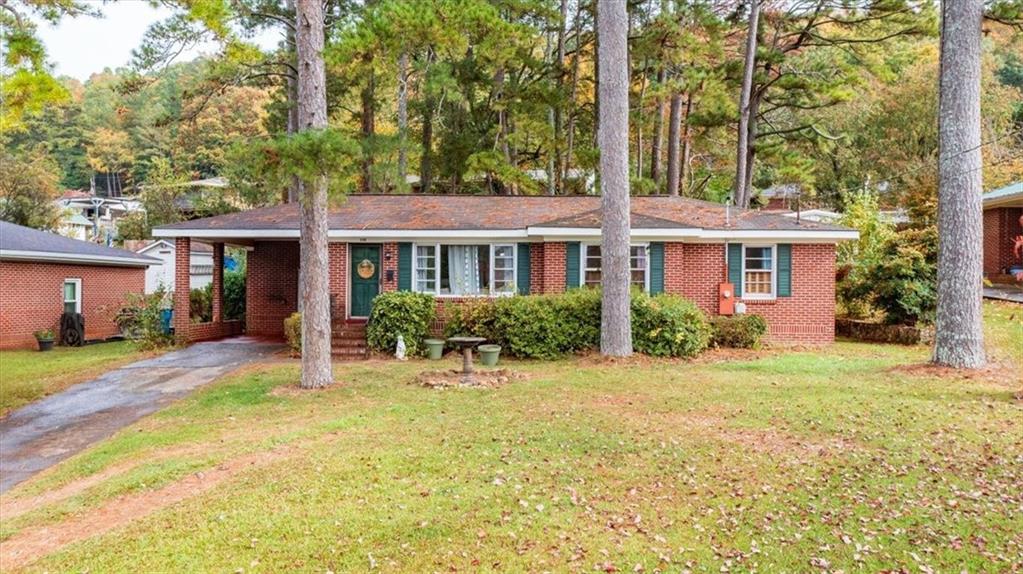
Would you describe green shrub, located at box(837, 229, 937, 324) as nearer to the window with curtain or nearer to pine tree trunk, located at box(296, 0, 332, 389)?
the window with curtain

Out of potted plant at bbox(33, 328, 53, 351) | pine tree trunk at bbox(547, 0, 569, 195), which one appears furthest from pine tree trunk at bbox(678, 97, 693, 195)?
potted plant at bbox(33, 328, 53, 351)

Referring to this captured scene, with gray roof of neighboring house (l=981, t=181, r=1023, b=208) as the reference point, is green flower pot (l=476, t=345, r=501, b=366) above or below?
below

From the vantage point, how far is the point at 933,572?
3748 millimetres

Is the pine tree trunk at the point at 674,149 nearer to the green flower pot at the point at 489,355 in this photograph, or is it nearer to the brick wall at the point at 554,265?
the brick wall at the point at 554,265

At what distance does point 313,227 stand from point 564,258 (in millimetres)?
6402

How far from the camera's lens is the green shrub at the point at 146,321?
49.3 ft

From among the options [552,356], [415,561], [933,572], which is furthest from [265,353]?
[933,572]

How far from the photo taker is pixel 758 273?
579 inches

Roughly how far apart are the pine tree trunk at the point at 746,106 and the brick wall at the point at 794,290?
6.03m

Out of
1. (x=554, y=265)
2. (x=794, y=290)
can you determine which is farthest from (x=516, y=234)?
(x=794, y=290)

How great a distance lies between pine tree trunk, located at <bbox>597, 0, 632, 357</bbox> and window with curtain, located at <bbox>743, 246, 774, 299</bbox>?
14.2ft

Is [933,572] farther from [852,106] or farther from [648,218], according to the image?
[852,106]

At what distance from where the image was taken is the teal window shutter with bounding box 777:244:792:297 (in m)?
14.6

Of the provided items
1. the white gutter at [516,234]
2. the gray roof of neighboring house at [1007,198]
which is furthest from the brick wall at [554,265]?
the gray roof of neighboring house at [1007,198]
